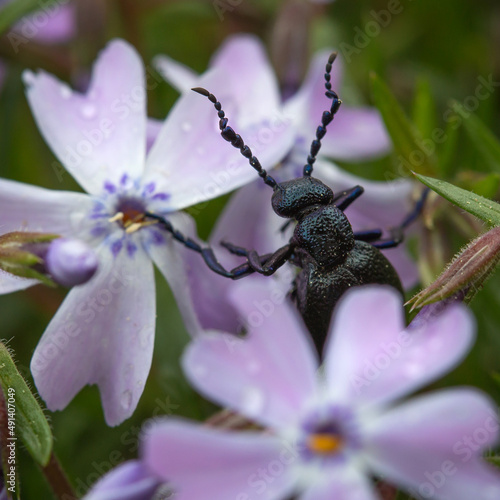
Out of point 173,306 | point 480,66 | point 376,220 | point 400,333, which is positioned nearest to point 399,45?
point 480,66

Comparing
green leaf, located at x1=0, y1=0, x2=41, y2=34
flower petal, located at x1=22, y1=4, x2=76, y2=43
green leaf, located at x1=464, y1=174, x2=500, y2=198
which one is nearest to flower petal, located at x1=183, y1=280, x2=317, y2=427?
green leaf, located at x1=464, y1=174, x2=500, y2=198

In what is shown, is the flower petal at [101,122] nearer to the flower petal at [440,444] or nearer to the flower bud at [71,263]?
the flower bud at [71,263]

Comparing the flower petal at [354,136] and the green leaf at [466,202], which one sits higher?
the flower petal at [354,136]

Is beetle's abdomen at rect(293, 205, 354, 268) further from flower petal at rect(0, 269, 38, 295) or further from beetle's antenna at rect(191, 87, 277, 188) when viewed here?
flower petal at rect(0, 269, 38, 295)

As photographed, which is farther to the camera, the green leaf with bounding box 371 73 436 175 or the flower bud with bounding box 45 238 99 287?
the green leaf with bounding box 371 73 436 175

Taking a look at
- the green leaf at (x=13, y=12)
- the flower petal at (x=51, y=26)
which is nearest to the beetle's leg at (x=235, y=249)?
the green leaf at (x=13, y=12)

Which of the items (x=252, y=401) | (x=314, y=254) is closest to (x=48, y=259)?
(x=252, y=401)

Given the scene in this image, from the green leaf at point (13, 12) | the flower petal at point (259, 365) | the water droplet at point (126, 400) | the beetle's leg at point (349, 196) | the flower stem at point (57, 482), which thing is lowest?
the flower stem at point (57, 482)

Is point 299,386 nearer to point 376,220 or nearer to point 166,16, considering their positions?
point 376,220
